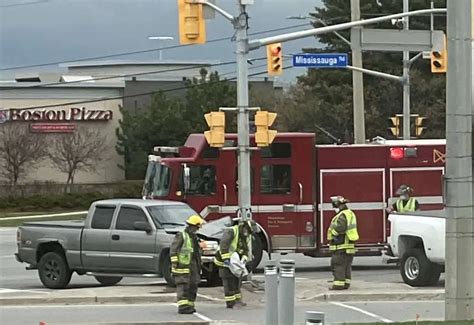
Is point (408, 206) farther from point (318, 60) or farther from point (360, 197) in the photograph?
point (318, 60)

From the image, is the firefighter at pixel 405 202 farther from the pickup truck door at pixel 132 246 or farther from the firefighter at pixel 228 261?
the firefighter at pixel 228 261

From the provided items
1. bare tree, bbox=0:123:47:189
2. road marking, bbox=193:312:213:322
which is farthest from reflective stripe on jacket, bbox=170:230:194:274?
bare tree, bbox=0:123:47:189

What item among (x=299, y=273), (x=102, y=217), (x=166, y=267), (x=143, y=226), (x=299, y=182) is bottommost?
(x=299, y=273)

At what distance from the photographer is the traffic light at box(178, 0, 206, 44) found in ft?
60.2

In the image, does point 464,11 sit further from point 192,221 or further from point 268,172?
point 268,172

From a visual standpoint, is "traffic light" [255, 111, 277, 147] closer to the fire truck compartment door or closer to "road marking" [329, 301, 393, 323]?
"road marking" [329, 301, 393, 323]

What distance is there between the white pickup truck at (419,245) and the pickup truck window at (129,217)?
→ 195 inches

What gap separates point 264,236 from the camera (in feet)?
74.6

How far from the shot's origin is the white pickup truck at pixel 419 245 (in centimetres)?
1878

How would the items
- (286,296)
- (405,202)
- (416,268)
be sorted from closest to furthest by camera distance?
(286,296) → (416,268) → (405,202)

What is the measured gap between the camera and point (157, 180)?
23438mm

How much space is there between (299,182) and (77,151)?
135 feet

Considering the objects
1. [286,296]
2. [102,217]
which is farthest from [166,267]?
[286,296]

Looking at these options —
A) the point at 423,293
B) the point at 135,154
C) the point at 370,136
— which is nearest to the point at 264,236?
the point at 423,293
